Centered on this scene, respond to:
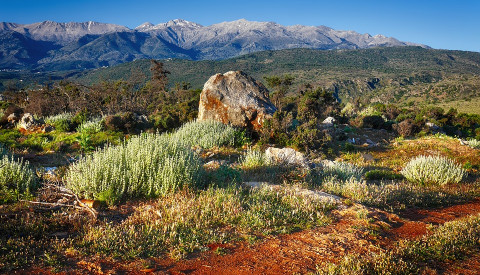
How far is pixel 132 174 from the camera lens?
542 cm

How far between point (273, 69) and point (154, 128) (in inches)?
5089

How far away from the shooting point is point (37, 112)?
19.2 m

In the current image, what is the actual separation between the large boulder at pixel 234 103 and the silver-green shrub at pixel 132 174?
720 centimetres

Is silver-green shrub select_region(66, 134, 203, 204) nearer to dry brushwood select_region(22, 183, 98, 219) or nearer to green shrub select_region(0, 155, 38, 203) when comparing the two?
dry brushwood select_region(22, 183, 98, 219)

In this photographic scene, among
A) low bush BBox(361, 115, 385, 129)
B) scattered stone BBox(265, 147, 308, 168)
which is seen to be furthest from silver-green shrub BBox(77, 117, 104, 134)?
low bush BBox(361, 115, 385, 129)

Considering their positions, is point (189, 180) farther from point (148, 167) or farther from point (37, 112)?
point (37, 112)

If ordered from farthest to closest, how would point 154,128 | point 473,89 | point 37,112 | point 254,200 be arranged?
1. point 473,89
2. point 37,112
3. point 154,128
4. point 254,200

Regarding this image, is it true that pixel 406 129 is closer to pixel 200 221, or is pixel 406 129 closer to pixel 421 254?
pixel 421 254

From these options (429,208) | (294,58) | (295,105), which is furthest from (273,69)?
(429,208)

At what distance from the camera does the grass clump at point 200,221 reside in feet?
11.8

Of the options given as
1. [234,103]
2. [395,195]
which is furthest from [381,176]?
[234,103]

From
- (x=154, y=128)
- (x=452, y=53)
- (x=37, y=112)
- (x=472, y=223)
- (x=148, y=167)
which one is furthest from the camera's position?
(x=452, y=53)

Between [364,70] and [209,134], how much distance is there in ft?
436

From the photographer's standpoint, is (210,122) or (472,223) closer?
(472,223)
